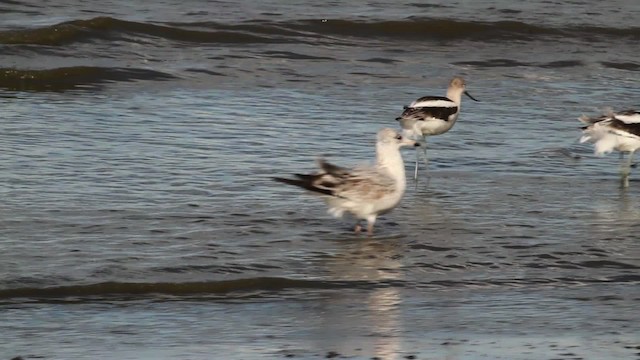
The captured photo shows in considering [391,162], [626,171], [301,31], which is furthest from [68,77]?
[626,171]

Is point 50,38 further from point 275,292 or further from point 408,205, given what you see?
point 275,292

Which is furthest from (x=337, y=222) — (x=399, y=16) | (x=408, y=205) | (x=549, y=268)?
(x=399, y=16)

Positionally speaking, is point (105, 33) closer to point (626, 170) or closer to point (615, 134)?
point (615, 134)

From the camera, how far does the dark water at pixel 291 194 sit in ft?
22.9

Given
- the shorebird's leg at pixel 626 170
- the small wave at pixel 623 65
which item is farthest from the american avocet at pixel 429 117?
the small wave at pixel 623 65

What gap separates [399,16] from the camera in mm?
17891

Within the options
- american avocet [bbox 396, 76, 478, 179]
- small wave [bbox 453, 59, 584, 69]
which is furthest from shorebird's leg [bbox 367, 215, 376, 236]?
A: small wave [bbox 453, 59, 584, 69]

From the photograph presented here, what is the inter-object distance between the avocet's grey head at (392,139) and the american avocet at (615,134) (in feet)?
6.80

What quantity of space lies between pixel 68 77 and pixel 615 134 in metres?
5.64

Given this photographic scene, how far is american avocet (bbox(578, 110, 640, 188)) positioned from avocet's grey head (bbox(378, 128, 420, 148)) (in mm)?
2072

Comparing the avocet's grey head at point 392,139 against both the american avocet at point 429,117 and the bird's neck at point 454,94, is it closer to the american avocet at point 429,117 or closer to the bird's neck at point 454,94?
the american avocet at point 429,117

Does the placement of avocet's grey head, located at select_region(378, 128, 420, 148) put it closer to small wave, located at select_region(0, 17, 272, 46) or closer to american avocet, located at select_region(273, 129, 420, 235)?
american avocet, located at select_region(273, 129, 420, 235)

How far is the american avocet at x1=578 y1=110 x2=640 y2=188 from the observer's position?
11.0 m

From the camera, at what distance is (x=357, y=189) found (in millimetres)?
8922
